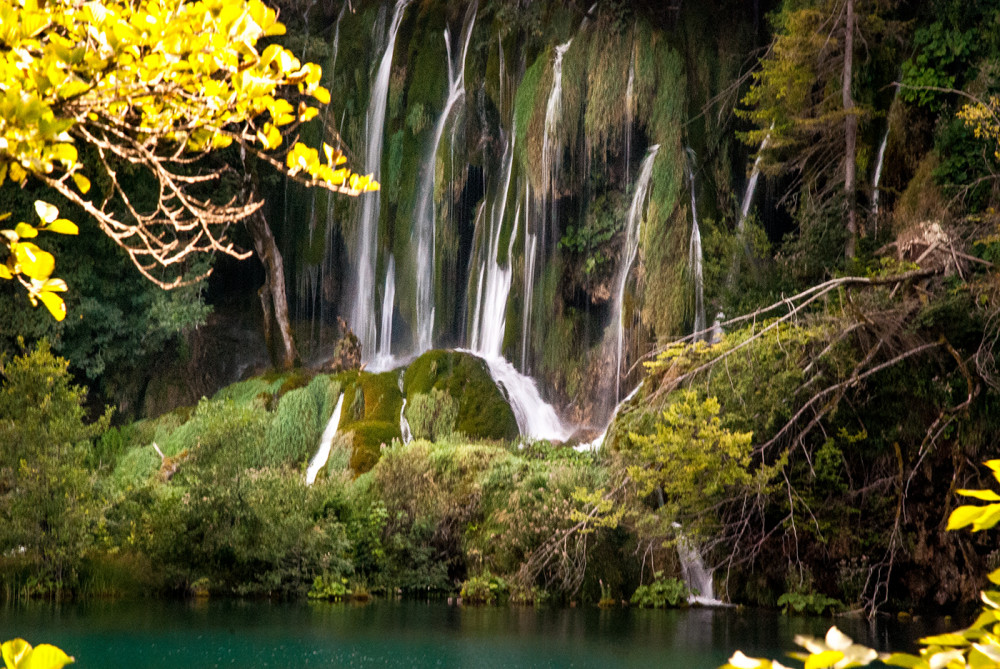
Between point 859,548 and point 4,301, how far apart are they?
15.9m

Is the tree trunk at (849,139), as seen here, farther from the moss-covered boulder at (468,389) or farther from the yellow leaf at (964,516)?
the yellow leaf at (964,516)

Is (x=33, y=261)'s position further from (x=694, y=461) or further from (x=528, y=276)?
(x=528, y=276)

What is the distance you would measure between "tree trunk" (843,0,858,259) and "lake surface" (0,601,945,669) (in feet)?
15.9

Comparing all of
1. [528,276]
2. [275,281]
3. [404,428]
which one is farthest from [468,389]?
[275,281]

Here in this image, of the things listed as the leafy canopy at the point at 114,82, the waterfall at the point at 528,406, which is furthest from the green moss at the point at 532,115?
the leafy canopy at the point at 114,82

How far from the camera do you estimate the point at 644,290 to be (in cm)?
1900

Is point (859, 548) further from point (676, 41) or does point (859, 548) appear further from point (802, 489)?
point (676, 41)

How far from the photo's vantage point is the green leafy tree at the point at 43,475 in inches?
578

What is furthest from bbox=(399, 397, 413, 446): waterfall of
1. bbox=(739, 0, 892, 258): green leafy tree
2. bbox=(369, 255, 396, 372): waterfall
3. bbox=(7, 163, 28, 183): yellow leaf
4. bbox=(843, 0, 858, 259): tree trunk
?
bbox=(7, 163, 28, 183): yellow leaf

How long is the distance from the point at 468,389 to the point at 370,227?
19.0 feet

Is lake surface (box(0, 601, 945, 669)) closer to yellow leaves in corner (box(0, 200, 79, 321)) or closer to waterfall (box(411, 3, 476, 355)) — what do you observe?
yellow leaves in corner (box(0, 200, 79, 321))

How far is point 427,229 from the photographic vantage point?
902 inches

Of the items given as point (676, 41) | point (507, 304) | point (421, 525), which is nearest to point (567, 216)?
point (507, 304)

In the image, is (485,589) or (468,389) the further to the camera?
(468,389)
